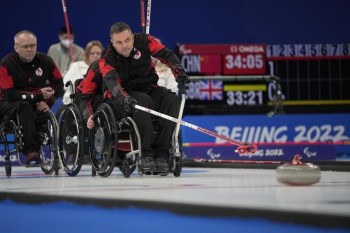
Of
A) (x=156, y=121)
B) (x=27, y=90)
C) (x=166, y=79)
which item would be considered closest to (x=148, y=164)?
(x=156, y=121)

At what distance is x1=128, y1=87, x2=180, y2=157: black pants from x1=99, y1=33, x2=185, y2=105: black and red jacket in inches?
3.7

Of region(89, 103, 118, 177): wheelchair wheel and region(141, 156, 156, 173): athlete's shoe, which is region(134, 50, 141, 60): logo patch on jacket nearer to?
region(89, 103, 118, 177): wheelchair wheel

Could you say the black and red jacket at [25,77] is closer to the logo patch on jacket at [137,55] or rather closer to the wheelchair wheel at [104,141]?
the wheelchair wheel at [104,141]

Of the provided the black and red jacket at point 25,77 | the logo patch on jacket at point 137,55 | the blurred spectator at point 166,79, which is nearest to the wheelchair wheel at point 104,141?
the logo patch on jacket at point 137,55

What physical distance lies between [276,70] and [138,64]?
5400 mm

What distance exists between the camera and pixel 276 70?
10.6m

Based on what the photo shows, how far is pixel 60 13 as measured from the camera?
35.5 feet

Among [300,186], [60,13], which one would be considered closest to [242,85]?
[60,13]

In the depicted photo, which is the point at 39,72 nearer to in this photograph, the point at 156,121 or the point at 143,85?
the point at 143,85

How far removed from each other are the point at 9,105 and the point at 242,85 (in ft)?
16.0

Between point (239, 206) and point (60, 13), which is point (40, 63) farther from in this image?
point (60, 13)

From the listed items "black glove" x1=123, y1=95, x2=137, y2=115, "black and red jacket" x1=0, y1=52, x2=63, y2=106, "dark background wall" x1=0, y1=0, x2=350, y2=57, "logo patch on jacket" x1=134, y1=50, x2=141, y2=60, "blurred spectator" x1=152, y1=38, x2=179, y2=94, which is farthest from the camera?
"dark background wall" x1=0, y1=0, x2=350, y2=57

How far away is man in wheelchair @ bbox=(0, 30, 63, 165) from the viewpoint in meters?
5.93

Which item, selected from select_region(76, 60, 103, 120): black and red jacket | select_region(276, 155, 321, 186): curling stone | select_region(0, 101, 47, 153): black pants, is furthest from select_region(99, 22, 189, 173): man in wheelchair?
select_region(276, 155, 321, 186): curling stone
